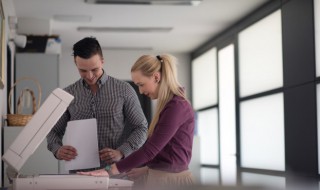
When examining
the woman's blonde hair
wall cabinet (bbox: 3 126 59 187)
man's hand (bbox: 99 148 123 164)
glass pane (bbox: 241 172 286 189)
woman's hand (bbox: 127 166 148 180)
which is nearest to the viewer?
glass pane (bbox: 241 172 286 189)

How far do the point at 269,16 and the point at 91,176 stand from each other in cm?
522

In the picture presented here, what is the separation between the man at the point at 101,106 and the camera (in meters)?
2.06

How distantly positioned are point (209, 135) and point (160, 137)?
7321mm

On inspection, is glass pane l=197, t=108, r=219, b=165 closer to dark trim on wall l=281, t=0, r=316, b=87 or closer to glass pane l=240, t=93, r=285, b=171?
glass pane l=240, t=93, r=285, b=171

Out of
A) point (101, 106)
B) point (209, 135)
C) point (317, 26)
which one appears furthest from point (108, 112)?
point (209, 135)

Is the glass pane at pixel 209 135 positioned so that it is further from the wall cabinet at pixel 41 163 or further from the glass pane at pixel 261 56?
the wall cabinet at pixel 41 163

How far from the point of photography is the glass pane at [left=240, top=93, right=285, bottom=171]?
6023 mm

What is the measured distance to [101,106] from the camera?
209 centimetres

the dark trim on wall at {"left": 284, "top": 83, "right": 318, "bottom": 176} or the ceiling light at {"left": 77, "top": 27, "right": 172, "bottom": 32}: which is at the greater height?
the ceiling light at {"left": 77, "top": 27, "right": 172, "bottom": 32}

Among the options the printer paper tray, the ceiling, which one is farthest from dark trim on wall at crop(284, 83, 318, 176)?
the printer paper tray

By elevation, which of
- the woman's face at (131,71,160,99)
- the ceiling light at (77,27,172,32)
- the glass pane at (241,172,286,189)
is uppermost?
the ceiling light at (77,27,172,32)

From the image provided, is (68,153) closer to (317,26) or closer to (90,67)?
(90,67)

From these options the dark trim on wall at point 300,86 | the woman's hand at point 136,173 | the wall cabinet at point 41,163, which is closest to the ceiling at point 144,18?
the dark trim on wall at point 300,86

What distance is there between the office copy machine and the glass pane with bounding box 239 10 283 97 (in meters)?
4.81
